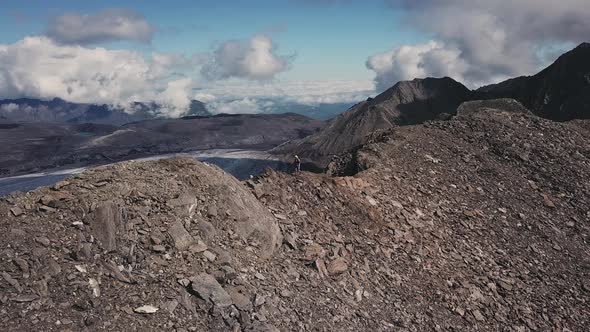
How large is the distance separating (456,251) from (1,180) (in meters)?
123

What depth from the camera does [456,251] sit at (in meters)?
13.5

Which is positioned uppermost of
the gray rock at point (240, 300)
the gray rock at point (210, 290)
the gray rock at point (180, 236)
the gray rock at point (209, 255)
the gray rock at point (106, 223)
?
the gray rock at point (106, 223)

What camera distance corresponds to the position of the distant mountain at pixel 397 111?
88.4 metres

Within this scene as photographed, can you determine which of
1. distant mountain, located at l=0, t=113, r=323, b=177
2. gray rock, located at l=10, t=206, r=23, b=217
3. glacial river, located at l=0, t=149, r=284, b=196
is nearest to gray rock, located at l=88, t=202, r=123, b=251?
gray rock, located at l=10, t=206, r=23, b=217

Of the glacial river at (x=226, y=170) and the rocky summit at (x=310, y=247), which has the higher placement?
the rocky summit at (x=310, y=247)

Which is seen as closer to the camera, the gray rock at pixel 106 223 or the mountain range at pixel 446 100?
the gray rock at pixel 106 223

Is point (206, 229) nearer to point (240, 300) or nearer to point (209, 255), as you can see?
point (209, 255)

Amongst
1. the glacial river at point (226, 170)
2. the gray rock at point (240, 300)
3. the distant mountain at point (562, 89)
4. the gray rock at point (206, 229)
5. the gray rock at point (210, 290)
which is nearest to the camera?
the gray rock at point (210, 290)

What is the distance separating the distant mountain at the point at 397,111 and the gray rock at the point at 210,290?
76829 mm

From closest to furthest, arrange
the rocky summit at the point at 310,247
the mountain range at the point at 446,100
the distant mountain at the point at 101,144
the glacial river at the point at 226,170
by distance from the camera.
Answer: the rocky summit at the point at 310,247, the mountain range at the point at 446,100, the glacial river at the point at 226,170, the distant mountain at the point at 101,144

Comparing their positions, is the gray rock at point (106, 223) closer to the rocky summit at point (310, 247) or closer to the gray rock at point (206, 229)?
the rocky summit at point (310, 247)

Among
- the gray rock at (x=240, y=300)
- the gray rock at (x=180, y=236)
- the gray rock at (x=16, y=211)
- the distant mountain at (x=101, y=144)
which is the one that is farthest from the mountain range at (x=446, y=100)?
the distant mountain at (x=101, y=144)

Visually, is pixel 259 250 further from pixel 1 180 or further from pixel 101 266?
pixel 1 180

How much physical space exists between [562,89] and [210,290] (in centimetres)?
7371
